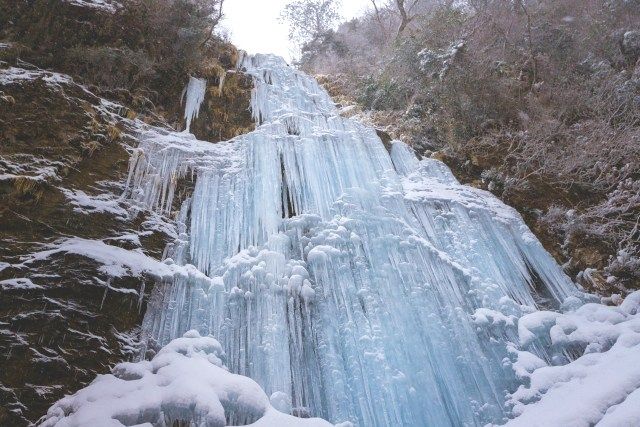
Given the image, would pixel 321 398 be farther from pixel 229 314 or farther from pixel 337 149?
pixel 337 149

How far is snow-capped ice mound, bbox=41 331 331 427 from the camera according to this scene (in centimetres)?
312

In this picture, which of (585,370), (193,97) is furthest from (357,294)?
(193,97)

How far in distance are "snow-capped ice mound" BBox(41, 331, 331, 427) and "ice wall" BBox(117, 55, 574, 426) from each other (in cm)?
51

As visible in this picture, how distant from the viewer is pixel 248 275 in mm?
4801

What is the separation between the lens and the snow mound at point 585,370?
11.7 ft

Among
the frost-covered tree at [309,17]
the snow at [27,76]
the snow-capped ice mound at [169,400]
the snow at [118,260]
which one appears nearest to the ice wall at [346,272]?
the snow at [118,260]

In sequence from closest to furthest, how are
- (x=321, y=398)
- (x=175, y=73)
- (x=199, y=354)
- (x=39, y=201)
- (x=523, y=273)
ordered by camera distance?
(x=199, y=354) < (x=321, y=398) < (x=39, y=201) < (x=523, y=273) < (x=175, y=73)

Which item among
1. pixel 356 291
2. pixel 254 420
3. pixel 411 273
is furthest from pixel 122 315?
pixel 411 273

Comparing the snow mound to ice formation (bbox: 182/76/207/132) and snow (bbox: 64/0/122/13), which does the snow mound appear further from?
snow (bbox: 64/0/122/13)

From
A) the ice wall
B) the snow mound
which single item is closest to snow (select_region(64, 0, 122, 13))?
the ice wall

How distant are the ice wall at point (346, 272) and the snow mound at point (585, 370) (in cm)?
23

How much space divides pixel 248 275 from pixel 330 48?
1267 centimetres

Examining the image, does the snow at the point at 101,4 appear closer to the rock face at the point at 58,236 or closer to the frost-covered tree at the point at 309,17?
the rock face at the point at 58,236

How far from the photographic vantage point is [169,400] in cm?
319
